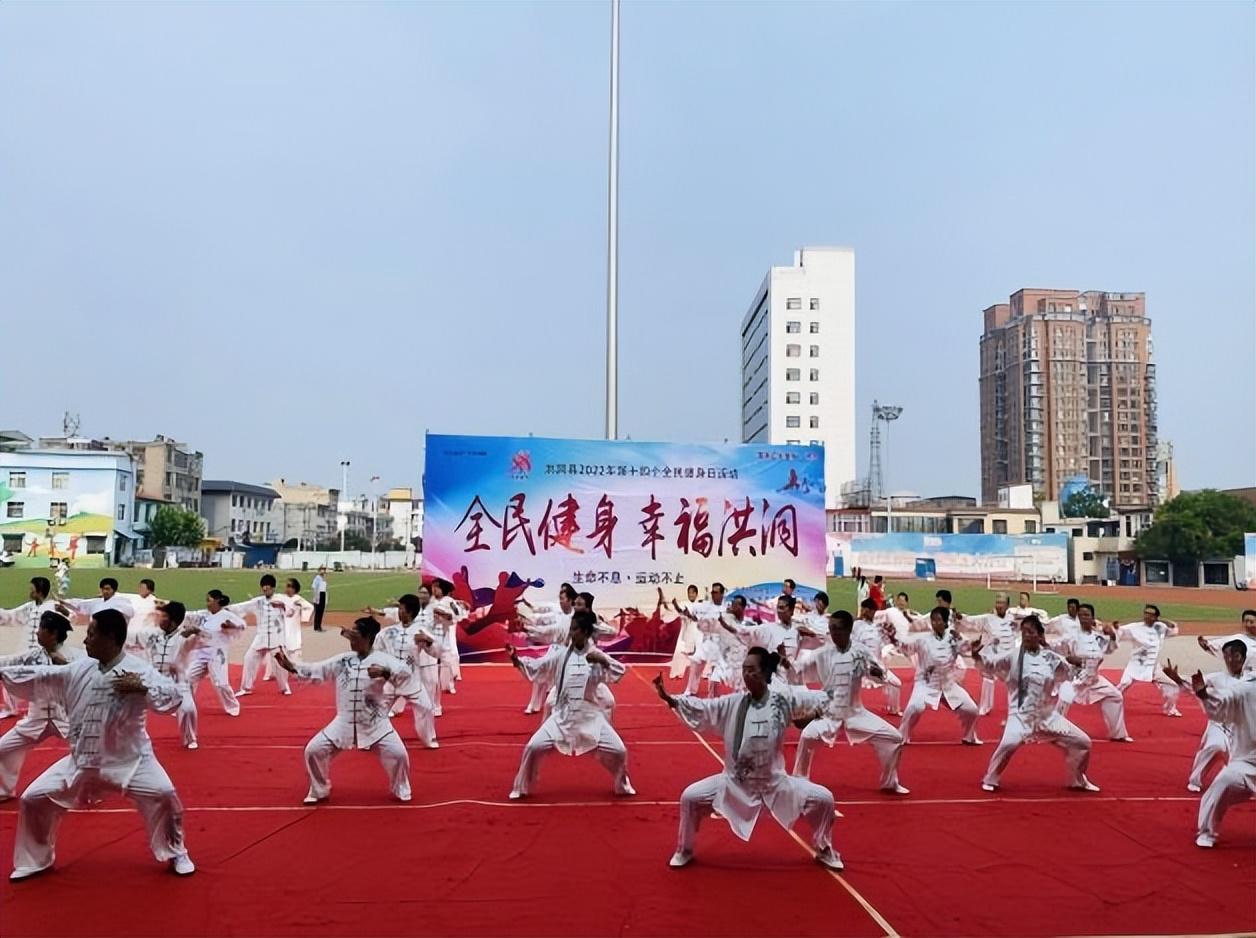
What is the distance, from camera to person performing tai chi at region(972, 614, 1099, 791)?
8.05m

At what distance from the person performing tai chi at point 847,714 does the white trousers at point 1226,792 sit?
2142 mm

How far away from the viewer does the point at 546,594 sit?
1734 cm

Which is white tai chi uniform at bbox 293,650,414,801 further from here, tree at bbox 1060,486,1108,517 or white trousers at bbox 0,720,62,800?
tree at bbox 1060,486,1108,517

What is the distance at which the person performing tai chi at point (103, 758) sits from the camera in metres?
5.64

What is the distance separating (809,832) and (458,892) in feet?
8.32

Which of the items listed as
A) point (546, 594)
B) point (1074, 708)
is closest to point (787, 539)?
point (546, 594)

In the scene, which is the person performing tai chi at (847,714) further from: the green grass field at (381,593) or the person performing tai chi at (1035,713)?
the green grass field at (381,593)

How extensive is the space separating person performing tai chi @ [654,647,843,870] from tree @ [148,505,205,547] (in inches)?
2609

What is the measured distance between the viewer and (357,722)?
7.36 m

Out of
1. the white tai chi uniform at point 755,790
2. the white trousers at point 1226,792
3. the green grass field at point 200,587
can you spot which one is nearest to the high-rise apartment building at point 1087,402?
the green grass field at point 200,587

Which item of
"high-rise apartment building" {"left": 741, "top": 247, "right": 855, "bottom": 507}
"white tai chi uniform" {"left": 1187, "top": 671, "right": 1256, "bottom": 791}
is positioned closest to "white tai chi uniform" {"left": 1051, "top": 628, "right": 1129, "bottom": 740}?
"white tai chi uniform" {"left": 1187, "top": 671, "right": 1256, "bottom": 791}

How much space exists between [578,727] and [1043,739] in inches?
150

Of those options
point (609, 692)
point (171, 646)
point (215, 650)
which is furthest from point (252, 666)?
point (609, 692)

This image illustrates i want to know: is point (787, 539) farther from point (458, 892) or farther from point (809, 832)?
point (458, 892)
